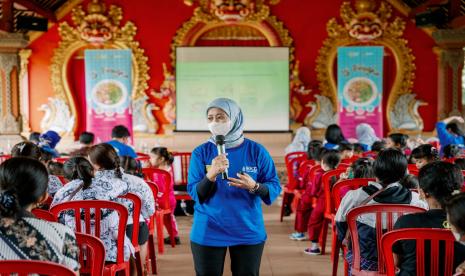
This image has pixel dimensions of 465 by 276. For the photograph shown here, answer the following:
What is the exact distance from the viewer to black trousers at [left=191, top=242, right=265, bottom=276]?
2.77m

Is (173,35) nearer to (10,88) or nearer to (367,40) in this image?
(10,88)

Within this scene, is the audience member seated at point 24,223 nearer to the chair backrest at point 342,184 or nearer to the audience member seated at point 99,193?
the audience member seated at point 99,193

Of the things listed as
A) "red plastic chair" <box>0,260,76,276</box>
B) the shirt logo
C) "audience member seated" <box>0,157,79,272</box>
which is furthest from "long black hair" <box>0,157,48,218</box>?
the shirt logo

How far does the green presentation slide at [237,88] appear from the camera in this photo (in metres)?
10.9

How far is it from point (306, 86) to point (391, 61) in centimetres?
155

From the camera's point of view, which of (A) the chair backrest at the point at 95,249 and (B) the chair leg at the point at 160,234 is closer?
(A) the chair backrest at the point at 95,249

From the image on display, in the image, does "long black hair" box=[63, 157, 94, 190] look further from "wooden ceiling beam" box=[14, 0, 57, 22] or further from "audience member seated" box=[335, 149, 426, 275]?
"wooden ceiling beam" box=[14, 0, 57, 22]

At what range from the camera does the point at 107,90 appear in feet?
35.3

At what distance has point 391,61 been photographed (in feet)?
37.0

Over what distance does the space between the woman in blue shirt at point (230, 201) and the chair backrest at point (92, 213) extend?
568 mm

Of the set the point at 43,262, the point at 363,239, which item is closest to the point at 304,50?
the point at 363,239

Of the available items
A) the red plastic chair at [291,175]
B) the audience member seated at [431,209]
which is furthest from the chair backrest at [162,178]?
the audience member seated at [431,209]

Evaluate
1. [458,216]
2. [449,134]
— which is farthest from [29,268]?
[449,134]

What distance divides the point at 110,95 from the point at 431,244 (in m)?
8.84
